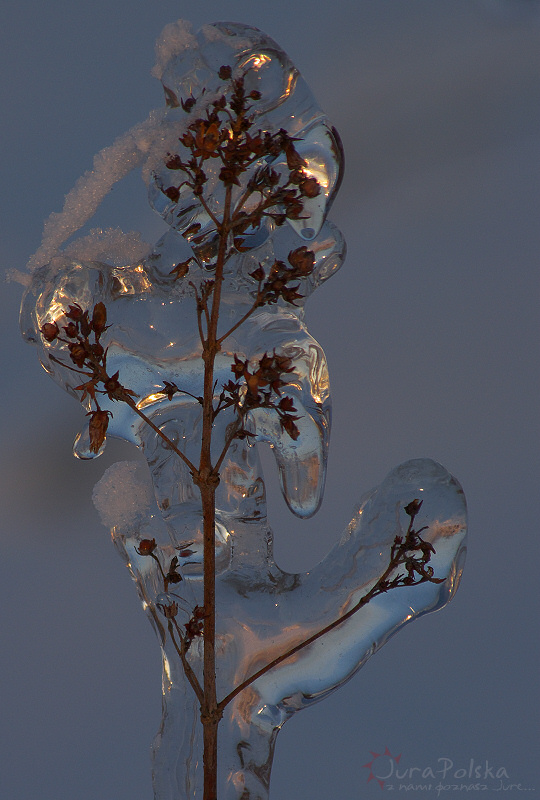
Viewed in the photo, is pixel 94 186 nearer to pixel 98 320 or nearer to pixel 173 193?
pixel 173 193

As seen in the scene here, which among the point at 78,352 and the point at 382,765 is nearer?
the point at 78,352

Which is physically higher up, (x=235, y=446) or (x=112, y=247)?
(x=112, y=247)

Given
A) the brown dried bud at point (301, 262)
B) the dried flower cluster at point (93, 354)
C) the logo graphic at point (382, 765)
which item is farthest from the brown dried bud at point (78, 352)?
the logo graphic at point (382, 765)

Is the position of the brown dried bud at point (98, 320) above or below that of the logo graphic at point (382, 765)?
above

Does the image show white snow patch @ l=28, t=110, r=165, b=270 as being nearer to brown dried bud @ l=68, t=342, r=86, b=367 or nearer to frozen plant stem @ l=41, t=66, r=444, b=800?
frozen plant stem @ l=41, t=66, r=444, b=800

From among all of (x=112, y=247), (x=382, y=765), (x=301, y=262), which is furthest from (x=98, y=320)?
(x=382, y=765)

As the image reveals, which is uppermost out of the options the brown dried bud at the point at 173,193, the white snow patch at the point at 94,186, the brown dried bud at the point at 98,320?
Answer: the white snow patch at the point at 94,186

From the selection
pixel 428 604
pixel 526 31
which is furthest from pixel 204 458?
pixel 526 31

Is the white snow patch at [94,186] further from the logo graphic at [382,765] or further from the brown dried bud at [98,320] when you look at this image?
the logo graphic at [382,765]
